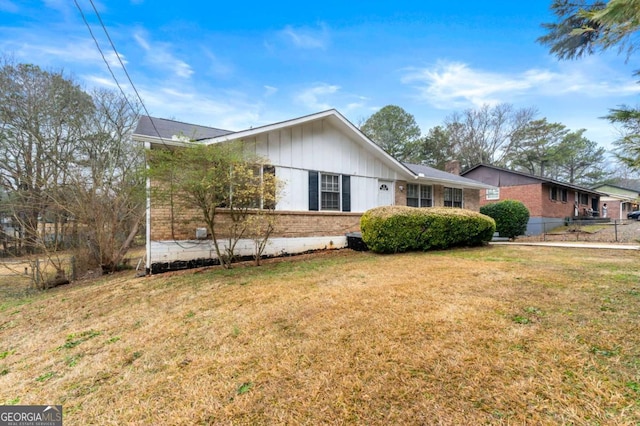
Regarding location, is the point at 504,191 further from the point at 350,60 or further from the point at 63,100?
the point at 63,100

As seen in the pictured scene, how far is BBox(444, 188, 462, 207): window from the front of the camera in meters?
14.3

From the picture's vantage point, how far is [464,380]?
217cm

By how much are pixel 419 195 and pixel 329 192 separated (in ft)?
17.7

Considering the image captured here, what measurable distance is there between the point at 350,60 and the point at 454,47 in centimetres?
479

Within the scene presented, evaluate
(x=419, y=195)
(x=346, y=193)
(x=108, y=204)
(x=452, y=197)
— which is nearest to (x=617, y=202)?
(x=452, y=197)

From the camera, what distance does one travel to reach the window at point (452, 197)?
1426 centimetres

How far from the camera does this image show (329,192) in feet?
32.9

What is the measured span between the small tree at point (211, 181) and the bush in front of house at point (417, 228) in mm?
3496

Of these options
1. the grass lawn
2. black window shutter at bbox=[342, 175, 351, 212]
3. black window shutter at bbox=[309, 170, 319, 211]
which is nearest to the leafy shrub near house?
black window shutter at bbox=[342, 175, 351, 212]

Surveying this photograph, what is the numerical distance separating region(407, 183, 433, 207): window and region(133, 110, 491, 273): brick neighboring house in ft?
2.17

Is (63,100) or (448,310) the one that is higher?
(63,100)

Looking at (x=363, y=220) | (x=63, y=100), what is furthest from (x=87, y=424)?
(x=63, y=100)
